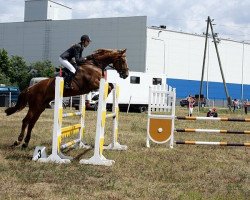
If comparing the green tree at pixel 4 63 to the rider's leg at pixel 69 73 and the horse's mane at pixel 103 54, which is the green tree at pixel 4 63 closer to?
the horse's mane at pixel 103 54

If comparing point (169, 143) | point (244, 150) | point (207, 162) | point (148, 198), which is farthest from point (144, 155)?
point (148, 198)

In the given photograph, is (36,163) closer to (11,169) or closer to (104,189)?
(11,169)

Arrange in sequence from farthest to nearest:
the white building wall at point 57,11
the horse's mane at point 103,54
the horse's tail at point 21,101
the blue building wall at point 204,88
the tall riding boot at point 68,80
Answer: the white building wall at point 57,11 → the blue building wall at point 204,88 → the horse's tail at point 21,101 → the horse's mane at point 103,54 → the tall riding boot at point 68,80

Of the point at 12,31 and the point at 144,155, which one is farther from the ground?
the point at 12,31

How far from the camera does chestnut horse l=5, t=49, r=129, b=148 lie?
9883 mm

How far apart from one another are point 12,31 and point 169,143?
2670 inches

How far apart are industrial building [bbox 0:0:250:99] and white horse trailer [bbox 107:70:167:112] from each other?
3192cm

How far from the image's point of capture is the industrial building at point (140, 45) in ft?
223

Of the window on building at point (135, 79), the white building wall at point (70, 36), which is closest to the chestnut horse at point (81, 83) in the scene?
the window on building at point (135, 79)

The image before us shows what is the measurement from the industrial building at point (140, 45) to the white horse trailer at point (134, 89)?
3192cm

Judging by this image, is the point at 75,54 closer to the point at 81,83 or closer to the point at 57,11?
the point at 81,83

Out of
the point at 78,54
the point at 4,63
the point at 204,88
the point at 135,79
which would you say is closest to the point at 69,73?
the point at 78,54

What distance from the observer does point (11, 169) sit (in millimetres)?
7680

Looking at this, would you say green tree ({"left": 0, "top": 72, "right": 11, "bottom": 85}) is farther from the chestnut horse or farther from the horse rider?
the horse rider
